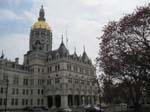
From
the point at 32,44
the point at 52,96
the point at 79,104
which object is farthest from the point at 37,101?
the point at 32,44

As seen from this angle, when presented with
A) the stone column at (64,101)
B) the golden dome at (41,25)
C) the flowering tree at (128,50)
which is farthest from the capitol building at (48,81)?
the flowering tree at (128,50)

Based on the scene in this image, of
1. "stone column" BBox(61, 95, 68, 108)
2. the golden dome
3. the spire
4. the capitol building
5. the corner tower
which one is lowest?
"stone column" BBox(61, 95, 68, 108)

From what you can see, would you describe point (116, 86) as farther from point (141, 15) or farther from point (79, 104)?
point (79, 104)

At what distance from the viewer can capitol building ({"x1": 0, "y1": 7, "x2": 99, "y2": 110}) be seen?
69000 millimetres

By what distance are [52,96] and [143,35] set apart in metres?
51.5

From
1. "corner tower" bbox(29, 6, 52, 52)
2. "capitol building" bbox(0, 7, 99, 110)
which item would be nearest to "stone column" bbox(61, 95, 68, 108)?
"capitol building" bbox(0, 7, 99, 110)

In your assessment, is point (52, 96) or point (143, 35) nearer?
point (143, 35)

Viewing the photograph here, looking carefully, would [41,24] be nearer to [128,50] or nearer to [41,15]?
[41,15]

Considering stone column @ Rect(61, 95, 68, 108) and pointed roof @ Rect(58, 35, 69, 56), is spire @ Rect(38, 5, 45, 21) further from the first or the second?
stone column @ Rect(61, 95, 68, 108)

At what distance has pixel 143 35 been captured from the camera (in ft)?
94.3

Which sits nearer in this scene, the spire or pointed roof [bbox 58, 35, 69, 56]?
pointed roof [bbox 58, 35, 69, 56]

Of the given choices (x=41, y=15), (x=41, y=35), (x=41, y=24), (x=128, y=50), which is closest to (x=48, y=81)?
(x=41, y=35)

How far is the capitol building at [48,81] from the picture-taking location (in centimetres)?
6900

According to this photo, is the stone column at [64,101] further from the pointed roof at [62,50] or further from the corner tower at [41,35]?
the corner tower at [41,35]
